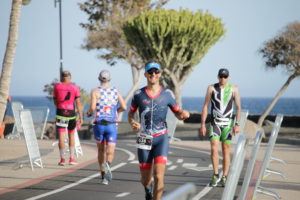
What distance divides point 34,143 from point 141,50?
3265 centimetres

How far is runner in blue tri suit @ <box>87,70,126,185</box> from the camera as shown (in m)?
11.2

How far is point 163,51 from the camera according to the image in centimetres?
4450

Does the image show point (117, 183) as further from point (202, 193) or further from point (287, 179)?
point (287, 179)

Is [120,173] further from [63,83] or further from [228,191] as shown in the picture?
[228,191]

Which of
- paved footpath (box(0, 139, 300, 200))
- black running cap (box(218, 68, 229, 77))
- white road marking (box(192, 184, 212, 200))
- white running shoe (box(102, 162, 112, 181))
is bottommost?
paved footpath (box(0, 139, 300, 200))

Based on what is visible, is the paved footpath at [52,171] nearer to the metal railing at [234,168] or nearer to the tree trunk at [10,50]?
the tree trunk at [10,50]

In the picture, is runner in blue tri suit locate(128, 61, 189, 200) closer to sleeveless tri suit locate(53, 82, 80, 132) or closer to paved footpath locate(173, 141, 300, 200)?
paved footpath locate(173, 141, 300, 200)

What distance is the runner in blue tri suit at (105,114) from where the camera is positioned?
11188 mm

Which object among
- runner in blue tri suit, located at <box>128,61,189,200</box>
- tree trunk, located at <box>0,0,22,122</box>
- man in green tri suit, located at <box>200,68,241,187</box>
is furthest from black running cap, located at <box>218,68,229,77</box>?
tree trunk, located at <box>0,0,22,122</box>

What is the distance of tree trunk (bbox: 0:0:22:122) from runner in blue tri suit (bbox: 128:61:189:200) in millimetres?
→ 10114

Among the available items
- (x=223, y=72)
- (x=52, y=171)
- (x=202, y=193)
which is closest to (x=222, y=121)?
(x=223, y=72)

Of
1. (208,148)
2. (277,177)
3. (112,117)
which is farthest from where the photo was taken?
(208,148)

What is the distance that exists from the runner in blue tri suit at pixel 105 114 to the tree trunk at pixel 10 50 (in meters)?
6.84

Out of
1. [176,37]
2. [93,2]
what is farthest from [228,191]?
[93,2]
